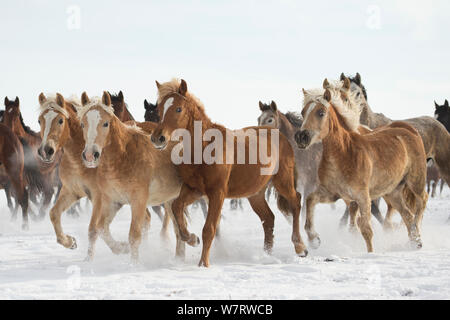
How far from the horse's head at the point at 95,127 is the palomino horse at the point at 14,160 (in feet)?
20.9

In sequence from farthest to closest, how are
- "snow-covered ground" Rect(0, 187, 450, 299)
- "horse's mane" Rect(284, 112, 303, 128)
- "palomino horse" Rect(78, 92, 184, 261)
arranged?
"horse's mane" Rect(284, 112, 303, 128), "palomino horse" Rect(78, 92, 184, 261), "snow-covered ground" Rect(0, 187, 450, 299)

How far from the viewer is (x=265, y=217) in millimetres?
7641

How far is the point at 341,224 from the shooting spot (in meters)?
10.2

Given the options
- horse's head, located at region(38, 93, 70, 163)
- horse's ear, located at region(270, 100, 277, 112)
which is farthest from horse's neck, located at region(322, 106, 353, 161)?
horse's head, located at region(38, 93, 70, 163)

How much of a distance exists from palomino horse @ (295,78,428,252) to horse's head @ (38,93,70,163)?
2.88m

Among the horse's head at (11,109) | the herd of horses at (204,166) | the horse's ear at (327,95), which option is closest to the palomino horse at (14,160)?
the horse's head at (11,109)

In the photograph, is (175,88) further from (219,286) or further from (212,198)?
(219,286)

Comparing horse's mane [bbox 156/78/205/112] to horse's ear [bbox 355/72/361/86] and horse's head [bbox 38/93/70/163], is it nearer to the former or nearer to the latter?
horse's head [bbox 38/93/70/163]

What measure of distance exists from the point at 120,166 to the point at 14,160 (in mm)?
6802

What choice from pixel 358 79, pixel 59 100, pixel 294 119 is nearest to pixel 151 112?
pixel 294 119

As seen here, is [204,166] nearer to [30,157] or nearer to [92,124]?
[92,124]

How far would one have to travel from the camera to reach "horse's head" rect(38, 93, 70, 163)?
642 cm
